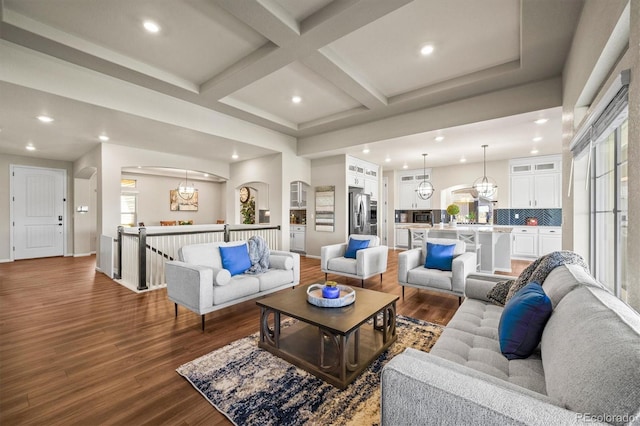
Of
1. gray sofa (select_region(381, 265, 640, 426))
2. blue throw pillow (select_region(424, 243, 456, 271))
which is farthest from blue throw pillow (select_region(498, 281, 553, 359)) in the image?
blue throw pillow (select_region(424, 243, 456, 271))

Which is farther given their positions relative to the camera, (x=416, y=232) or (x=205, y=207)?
(x=205, y=207)

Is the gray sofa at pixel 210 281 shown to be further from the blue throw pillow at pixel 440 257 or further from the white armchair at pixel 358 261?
the blue throw pillow at pixel 440 257

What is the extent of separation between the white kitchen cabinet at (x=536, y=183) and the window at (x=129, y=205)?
11.7 meters

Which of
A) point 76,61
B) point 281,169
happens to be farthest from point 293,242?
point 76,61

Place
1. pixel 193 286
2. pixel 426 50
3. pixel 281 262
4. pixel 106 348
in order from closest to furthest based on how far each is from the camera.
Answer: pixel 106 348 < pixel 193 286 < pixel 426 50 < pixel 281 262

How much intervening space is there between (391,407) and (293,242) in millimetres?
7334

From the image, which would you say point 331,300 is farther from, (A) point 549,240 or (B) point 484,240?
(A) point 549,240

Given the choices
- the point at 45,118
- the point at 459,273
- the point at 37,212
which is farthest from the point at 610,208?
the point at 37,212

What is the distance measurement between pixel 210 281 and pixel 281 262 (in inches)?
45.4

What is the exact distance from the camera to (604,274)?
7.43ft

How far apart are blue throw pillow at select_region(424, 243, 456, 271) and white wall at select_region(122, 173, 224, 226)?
9.78m

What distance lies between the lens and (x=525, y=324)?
4.82ft

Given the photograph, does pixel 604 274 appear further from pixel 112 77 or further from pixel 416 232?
pixel 112 77

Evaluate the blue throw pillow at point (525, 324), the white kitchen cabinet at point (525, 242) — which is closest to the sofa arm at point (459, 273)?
the blue throw pillow at point (525, 324)
